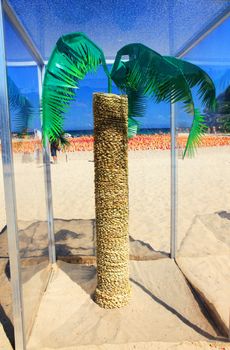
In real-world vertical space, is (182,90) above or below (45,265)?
above

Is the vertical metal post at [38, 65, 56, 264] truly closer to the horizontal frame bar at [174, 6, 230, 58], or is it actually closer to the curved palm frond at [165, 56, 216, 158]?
the horizontal frame bar at [174, 6, 230, 58]

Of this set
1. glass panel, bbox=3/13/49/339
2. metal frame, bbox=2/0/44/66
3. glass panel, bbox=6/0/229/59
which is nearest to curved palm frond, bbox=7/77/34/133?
glass panel, bbox=3/13/49/339

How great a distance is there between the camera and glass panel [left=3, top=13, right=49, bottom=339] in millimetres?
2168

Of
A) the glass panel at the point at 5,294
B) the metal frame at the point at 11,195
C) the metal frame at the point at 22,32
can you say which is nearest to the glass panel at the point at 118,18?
the metal frame at the point at 22,32

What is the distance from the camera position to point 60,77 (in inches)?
83.2

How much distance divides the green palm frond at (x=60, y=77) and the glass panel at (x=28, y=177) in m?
0.24

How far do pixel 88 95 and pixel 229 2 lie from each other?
7.44ft

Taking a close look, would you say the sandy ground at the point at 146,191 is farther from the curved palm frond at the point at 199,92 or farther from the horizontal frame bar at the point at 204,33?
the horizontal frame bar at the point at 204,33

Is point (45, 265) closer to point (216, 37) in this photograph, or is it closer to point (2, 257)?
point (2, 257)

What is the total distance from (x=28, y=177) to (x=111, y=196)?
737mm

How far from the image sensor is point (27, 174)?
2580 millimetres

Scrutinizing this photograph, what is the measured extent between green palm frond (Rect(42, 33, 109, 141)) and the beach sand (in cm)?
42

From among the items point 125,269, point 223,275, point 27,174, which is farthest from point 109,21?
point 223,275

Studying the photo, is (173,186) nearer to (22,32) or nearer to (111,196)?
(111,196)
